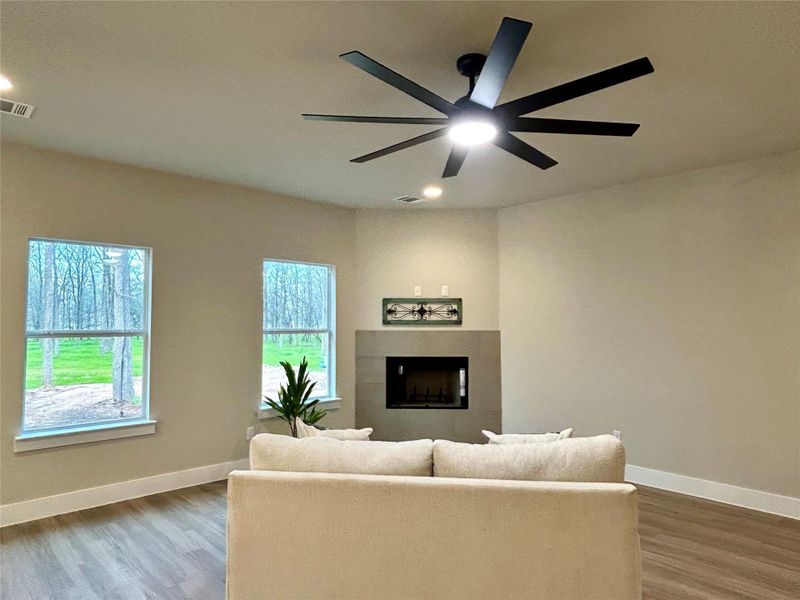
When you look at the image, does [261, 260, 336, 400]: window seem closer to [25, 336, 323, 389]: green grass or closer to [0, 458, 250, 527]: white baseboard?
[0, 458, 250, 527]: white baseboard

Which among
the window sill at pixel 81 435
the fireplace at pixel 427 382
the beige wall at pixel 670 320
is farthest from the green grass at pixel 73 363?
the beige wall at pixel 670 320

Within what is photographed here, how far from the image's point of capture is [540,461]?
7.00ft

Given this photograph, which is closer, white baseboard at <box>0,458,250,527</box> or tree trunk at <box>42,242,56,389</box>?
white baseboard at <box>0,458,250,527</box>

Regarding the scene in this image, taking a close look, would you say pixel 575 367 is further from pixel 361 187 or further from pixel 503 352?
pixel 361 187

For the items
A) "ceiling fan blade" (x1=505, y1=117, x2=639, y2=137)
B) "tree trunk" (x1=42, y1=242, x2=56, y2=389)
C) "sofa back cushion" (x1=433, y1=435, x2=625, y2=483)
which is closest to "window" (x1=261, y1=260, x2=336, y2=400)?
"tree trunk" (x1=42, y1=242, x2=56, y2=389)

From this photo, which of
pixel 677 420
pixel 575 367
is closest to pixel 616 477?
pixel 677 420

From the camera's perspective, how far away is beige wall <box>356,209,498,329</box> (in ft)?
19.2

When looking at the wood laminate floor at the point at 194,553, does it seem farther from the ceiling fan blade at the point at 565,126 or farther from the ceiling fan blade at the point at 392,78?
the ceiling fan blade at the point at 392,78

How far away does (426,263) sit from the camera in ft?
19.3

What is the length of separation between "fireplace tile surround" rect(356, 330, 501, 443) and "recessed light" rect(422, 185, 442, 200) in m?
1.52

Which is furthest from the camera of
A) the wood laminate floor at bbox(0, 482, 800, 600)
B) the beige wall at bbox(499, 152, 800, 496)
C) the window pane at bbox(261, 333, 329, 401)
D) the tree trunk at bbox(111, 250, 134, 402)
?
the window pane at bbox(261, 333, 329, 401)

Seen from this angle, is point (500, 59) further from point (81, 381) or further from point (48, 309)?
point (81, 381)

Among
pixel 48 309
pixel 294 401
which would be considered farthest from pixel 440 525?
pixel 48 309

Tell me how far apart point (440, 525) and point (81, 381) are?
331 cm
